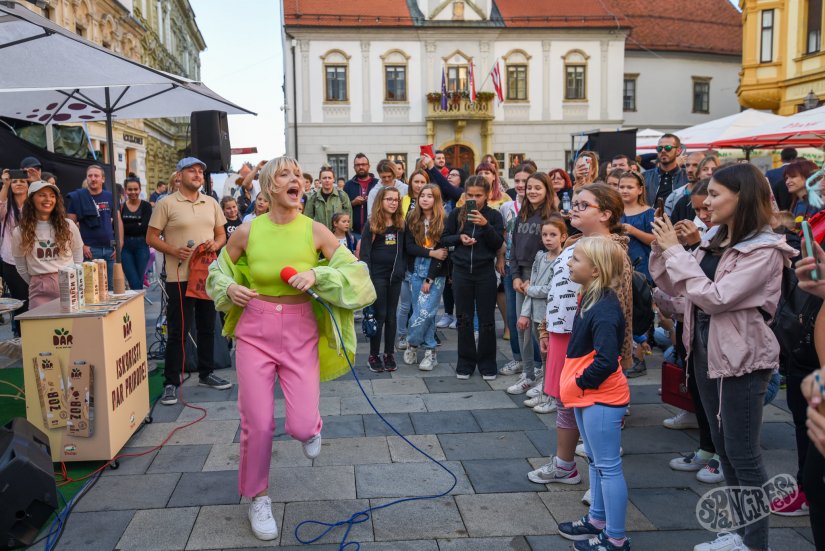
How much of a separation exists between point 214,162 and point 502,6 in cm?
2907

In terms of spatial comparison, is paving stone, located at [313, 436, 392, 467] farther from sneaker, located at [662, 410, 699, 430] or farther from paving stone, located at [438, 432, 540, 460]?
sneaker, located at [662, 410, 699, 430]

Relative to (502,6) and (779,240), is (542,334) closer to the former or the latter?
(779,240)

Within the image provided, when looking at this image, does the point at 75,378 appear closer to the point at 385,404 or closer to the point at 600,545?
the point at 385,404

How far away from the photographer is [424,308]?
726cm

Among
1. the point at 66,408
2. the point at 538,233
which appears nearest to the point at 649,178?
the point at 538,233

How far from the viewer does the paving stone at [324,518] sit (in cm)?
368

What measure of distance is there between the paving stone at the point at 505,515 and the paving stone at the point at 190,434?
6.71 ft

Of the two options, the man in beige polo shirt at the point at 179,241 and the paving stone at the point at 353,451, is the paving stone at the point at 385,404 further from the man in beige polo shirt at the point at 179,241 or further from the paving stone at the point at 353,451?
the man in beige polo shirt at the point at 179,241

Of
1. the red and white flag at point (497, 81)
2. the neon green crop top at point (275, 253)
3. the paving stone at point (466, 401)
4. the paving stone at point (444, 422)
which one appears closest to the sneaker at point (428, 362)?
the paving stone at point (466, 401)

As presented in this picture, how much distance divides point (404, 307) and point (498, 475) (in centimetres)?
385

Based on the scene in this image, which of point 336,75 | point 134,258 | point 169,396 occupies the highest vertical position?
point 336,75

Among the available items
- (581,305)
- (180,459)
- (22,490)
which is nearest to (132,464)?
(180,459)

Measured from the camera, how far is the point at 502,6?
34.5 metres

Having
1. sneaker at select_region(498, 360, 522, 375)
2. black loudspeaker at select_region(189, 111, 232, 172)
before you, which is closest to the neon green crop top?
sneaker at select_region(498, 360, 522, 375)
